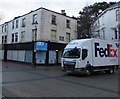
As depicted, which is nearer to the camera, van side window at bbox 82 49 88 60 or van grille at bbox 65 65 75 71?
van grille at bbox 65 65 75 71

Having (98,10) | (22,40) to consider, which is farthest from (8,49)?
(98,10)

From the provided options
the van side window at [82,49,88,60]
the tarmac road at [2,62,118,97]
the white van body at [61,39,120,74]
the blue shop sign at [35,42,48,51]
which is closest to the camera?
the tarmac road at [2,62,118,97]

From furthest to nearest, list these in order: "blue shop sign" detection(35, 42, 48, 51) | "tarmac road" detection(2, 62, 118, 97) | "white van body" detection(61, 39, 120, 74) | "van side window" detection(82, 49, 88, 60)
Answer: "blue shop sign" detection(35, 42, 48, 51), "van side window" detection(82, 49, 88, 60), "white van body" detection(61, 39, 120, 74), "tarmac road" detection(2, 62, 118, 97)

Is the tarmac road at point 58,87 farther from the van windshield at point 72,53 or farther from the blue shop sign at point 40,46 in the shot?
the blue shop sign at point 40,46

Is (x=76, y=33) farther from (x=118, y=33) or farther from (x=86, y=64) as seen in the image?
(x=86, y=64)

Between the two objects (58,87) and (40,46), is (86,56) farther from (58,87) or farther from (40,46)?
(40,46)

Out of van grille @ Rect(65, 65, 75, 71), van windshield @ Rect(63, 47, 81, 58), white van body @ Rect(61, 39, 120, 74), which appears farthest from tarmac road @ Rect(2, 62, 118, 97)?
van windshield @ Rect(63, 47, 81, 58)

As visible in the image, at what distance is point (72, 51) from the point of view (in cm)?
1309

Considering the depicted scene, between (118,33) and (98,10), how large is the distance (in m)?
19.9

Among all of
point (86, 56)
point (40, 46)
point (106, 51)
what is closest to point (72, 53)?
point (86, 56)

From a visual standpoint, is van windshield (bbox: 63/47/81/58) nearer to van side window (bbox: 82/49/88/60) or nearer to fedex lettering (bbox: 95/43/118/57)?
van side window (bbox: 82/49/88/60)

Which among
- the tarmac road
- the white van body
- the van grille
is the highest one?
the white van body

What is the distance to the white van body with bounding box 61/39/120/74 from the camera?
486 inches

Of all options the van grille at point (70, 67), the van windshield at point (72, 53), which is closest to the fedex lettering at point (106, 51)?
the van windshield at point (72, 53)
